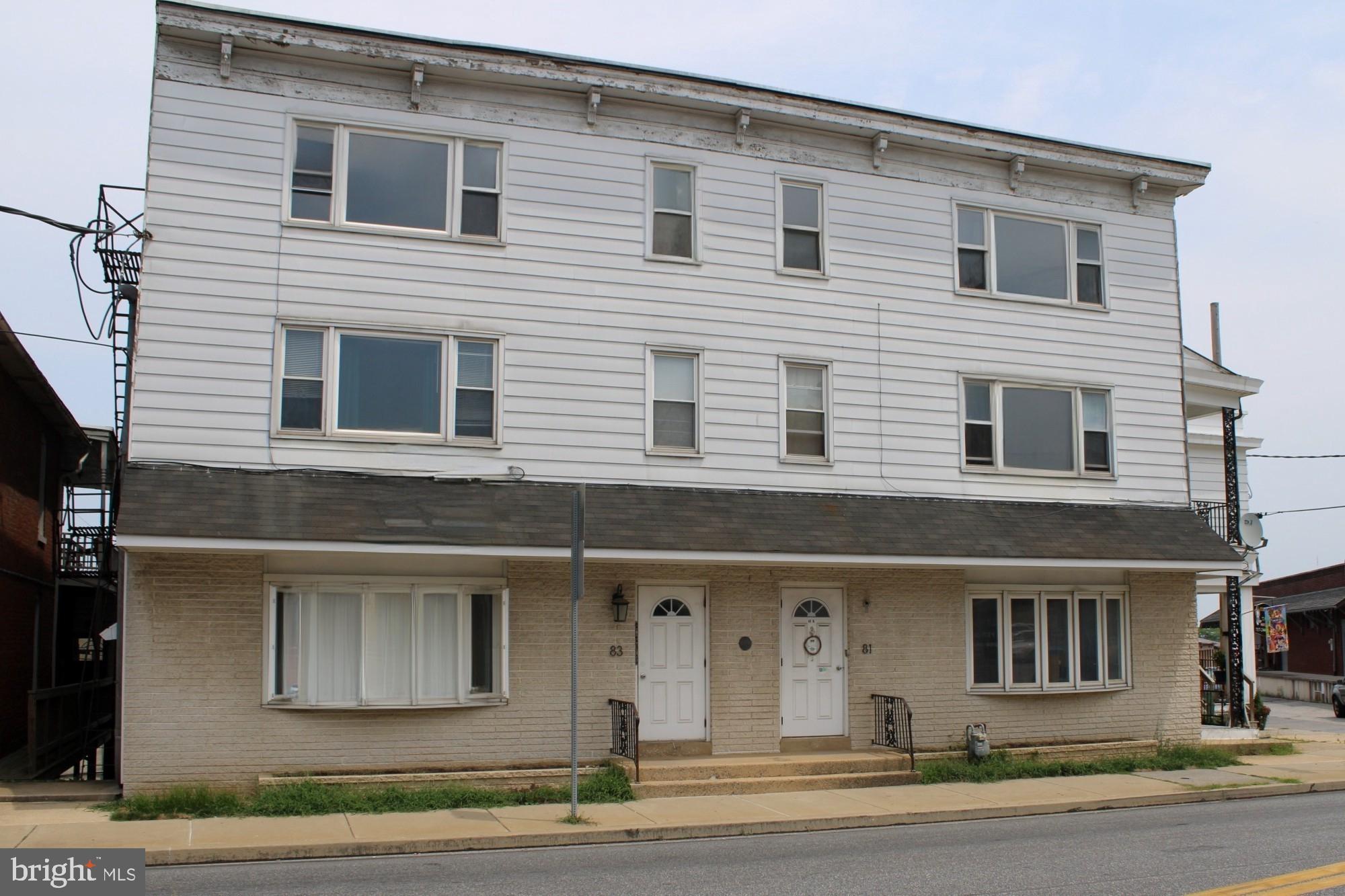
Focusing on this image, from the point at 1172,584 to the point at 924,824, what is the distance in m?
7.62

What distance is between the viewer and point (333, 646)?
579 inches

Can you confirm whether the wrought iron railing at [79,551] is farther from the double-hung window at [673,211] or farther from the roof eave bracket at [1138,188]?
the roof eave bracket at [1138,188]

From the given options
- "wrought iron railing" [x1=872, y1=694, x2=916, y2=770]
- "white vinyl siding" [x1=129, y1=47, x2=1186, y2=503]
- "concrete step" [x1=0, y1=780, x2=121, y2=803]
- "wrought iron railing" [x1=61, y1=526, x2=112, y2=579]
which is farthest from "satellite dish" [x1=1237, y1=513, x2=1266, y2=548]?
"wrought iron railing" [x1=61, y1=526, x2=112, y2=579]

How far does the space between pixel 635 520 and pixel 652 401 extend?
1935mm

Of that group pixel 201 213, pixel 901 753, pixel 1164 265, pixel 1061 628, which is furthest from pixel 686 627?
pixel 1164 265

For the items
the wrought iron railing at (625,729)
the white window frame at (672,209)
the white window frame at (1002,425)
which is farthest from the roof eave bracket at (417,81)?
the white window frame at (1002,425)

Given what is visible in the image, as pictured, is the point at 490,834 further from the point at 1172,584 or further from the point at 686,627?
the point at 1172,584

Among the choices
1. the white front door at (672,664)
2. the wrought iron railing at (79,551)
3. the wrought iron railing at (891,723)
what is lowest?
the wrought iron railing at (891,723)

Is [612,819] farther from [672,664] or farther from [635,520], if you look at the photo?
[635,520]

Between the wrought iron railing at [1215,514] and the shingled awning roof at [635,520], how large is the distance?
172 inches

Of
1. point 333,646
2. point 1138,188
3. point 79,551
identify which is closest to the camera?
point 333,646

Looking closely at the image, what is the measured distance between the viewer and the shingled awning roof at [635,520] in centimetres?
1385

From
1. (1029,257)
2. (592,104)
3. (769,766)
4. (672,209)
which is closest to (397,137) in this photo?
(592,104)

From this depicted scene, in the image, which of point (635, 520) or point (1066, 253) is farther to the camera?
point (1066, 253)
